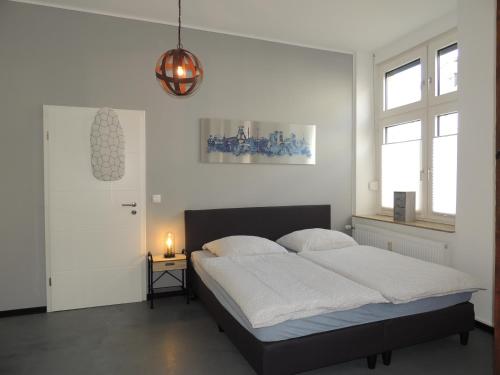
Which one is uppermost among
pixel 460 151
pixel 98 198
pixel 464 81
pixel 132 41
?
pixel 132 41

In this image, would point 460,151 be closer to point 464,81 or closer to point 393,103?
point 464,81

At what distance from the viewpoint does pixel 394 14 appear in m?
3.62

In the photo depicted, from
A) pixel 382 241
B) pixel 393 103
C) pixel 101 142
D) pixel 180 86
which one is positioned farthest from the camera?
pixel 393 103

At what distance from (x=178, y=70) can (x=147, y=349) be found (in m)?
2.06

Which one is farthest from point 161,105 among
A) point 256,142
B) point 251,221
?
point 251,221

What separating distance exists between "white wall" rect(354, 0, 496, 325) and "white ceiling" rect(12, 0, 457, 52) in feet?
1.73

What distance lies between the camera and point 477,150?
121 inches

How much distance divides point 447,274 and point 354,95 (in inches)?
106

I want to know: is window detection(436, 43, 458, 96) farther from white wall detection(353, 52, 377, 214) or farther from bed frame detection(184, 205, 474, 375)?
bed frame detection(184, 205, 474, 375)

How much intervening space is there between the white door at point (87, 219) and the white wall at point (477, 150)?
10.1 feet

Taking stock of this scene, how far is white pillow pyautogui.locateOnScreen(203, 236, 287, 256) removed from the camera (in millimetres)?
3447

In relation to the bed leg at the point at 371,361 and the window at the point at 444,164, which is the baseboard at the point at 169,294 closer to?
the bed leg at the point at 371,361

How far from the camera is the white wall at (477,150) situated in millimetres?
2963

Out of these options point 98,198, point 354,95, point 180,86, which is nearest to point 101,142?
point 98,198
